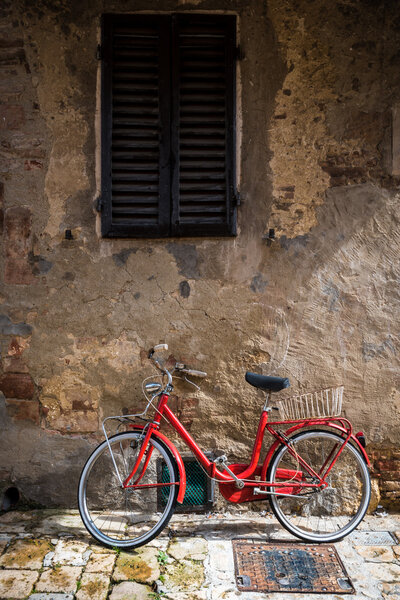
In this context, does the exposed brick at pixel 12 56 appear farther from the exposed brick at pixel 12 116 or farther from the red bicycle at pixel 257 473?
the red bicycle at pixel 257 473

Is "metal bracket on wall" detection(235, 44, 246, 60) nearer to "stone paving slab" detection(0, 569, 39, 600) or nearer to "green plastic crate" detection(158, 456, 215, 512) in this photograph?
"green plastic crate" detection(158, 456, 215, 512)

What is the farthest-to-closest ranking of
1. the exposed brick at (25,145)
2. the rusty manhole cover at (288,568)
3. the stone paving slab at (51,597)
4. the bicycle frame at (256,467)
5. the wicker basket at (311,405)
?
the exposed brick at (25,145) < the wicker basket at (311,405) < the bicycle frame at (256,467) < the rusty manhole cover at (288,568) < the stone paving slab at (51,597)

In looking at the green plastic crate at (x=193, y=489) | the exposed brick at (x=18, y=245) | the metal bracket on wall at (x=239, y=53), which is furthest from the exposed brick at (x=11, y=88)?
the green plastic crate at (x=193, y=489)

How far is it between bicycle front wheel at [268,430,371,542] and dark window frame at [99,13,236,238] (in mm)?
1676

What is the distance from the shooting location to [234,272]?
3896 millimetres

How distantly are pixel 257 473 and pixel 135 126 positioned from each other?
2677 millimetres

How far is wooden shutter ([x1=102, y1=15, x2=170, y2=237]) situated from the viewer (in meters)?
3.83

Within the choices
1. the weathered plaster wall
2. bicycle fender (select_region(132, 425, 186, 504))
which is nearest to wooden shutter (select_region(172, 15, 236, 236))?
the weathered plaster wall

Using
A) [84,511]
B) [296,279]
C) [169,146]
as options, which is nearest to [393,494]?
[296,279]

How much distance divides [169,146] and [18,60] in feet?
4.21

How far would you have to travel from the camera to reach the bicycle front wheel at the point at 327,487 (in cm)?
363

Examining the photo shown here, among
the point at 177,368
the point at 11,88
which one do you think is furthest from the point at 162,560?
the point at 11,88

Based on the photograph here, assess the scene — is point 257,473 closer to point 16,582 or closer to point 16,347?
point 16,582

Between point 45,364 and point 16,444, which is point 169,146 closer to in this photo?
point 45,364
